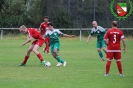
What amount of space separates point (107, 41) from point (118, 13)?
33763 millimetres

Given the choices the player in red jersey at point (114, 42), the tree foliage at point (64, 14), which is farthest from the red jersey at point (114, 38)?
the tree foliage at point (64, 14)

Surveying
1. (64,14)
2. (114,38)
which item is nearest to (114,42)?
(114,38)

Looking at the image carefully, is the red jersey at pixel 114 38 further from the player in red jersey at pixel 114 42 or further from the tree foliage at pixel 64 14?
the tree foliage at pixel 64 14

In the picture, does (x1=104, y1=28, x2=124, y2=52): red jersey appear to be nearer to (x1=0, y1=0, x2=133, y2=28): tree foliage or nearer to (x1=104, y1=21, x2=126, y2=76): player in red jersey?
(x1=104, y1=21, x2=126, y2=76): player in red jersey

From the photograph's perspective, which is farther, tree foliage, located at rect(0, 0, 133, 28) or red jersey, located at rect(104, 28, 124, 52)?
tree foliage, located at rect(0, 0, 133, 28)

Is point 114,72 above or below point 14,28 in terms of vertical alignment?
above

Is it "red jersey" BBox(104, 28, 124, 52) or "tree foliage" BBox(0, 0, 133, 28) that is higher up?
"red jersey" BBox(104, 28, 124, 52)

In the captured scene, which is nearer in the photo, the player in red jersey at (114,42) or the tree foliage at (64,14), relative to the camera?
the player in red jersey at (114,42)

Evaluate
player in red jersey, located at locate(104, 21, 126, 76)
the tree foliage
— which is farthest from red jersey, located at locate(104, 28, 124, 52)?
the tree foliage

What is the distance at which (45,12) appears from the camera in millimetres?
50844

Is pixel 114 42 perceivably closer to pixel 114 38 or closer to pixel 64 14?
pixel 114 38

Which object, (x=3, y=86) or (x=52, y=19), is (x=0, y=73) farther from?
(x=52, y=19)

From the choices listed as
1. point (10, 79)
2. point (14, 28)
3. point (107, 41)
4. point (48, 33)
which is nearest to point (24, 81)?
point (10, 79)

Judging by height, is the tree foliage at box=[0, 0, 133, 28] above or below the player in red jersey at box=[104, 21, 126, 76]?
below
